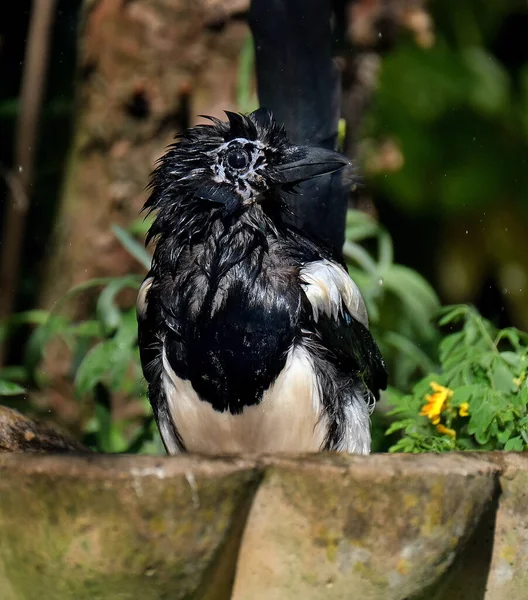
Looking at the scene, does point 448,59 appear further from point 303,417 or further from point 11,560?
point 11,560

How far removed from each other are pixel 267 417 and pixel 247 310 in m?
0.28

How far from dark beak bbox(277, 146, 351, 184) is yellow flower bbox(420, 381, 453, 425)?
2.19 feet

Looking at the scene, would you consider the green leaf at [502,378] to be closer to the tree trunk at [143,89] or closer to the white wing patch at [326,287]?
the white wing patch at [326,287]

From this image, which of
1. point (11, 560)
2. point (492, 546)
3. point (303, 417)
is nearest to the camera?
point (11, 560)

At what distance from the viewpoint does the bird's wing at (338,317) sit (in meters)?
2.52

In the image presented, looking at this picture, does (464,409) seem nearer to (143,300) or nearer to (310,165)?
(310,165)

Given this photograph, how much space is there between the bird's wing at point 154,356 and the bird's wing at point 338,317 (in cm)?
43

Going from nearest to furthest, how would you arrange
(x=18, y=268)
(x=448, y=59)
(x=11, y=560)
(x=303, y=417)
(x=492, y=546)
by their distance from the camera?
(x=11, y=560) → (x=492, y=546) → (x=303, y=417) → (x=448, y=59) → (x=18, y=268)

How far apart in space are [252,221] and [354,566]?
1188 millimetres

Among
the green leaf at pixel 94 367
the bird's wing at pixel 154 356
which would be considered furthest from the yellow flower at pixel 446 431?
the green leaf at pixel 94 367

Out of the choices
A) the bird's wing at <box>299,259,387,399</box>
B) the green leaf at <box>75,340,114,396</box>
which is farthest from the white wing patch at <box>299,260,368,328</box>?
the green leaf at <box>75,340,114,396</box>

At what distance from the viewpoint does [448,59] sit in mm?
4555

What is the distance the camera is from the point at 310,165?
8.62 ft

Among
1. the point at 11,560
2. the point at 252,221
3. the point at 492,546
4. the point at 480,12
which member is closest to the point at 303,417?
the point at 252,221
